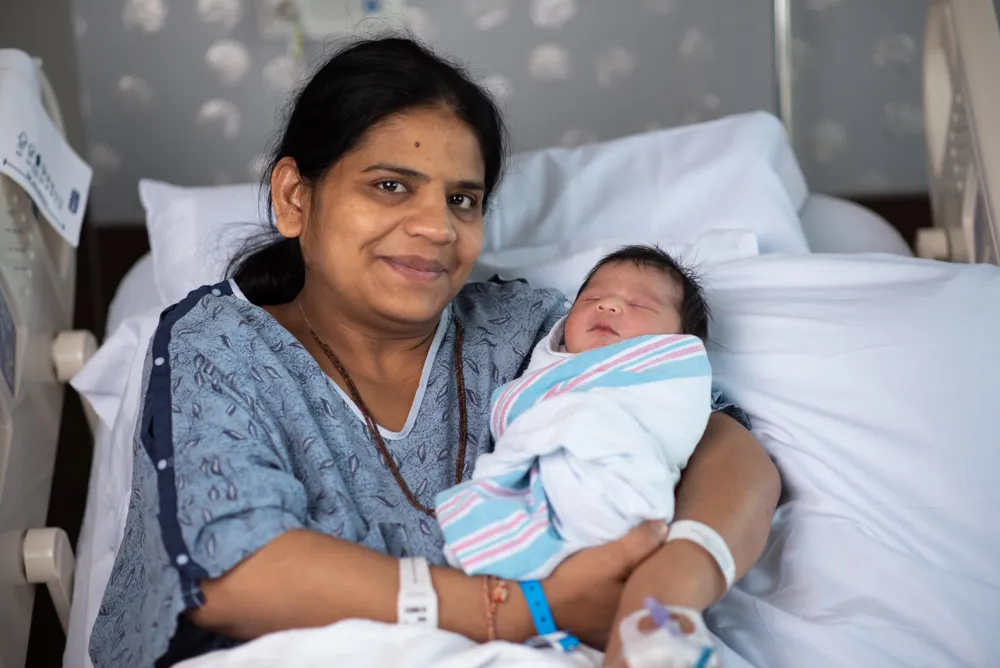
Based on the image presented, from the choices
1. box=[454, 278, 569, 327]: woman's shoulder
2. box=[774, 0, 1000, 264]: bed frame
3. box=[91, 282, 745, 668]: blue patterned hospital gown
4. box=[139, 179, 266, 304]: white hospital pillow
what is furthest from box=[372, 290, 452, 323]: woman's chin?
box=[774, 0, 1000, 264]: bed frame

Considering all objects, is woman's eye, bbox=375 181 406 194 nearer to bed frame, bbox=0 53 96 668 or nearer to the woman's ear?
the woman's ear

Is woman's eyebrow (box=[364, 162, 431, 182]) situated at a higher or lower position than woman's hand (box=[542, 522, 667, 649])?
higher

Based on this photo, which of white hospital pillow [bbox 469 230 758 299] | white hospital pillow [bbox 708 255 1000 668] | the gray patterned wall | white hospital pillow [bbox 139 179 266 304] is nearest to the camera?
white hospital pillow [bbox 708 255 1000 668]

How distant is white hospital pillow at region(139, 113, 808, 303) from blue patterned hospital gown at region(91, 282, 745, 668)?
0.64 metres

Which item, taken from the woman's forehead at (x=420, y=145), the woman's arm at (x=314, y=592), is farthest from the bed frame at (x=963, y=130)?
the woman's arm at (x=314, y=592)

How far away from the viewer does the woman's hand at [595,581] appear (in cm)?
145

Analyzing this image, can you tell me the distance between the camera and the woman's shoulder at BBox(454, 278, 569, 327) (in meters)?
1.94

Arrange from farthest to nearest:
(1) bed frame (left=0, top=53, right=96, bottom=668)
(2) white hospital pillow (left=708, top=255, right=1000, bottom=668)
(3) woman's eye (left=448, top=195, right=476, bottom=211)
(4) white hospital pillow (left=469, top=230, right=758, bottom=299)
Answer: (4) white hospital pillow (left=469, top=230, right=758, bottom=299) → (1) bed frame (left=0, top=53, right=96, bottom=668) → (3) woman's eye (left=448, top=195, right=476, bottom=211) → (2) white hospital pillow (left=708, top=255, right=1000, bottom=668)

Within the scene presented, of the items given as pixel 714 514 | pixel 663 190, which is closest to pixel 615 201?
pixel 663 190

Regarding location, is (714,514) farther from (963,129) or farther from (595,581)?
(963,129)

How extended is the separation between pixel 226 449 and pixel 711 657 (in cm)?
68

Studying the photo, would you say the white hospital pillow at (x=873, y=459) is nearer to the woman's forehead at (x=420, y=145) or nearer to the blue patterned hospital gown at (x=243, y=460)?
the blue patterned hospital gown at (x=243, y=460)

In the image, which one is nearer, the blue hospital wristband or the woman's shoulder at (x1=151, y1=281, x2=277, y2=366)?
the blue hospital wristband

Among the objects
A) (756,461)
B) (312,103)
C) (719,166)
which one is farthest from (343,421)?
(719,166)
